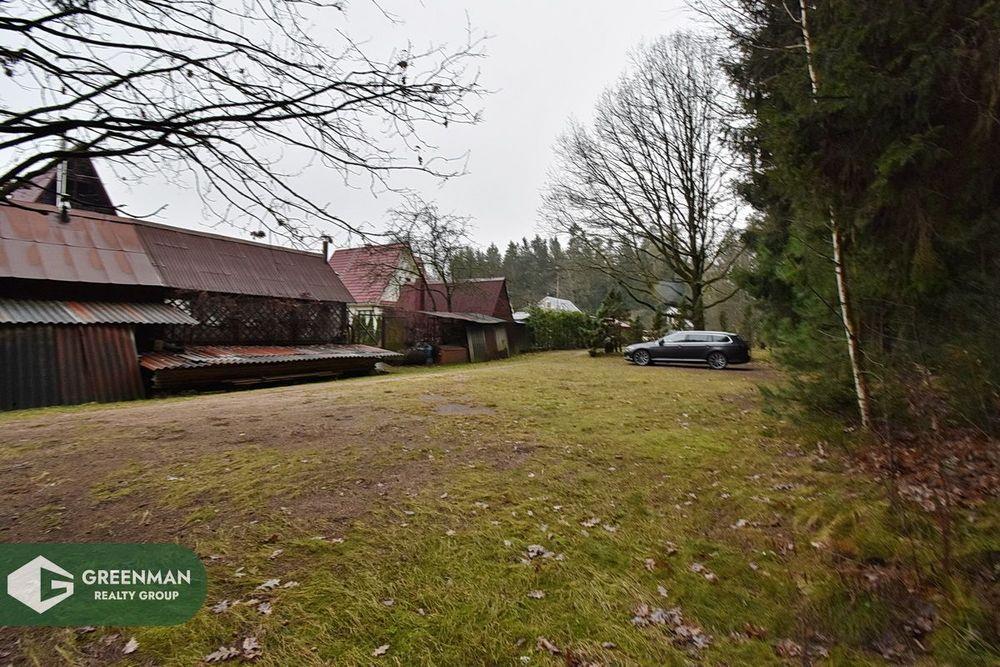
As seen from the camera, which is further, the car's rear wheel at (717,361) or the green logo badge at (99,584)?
the car's rear wheel at (717,361)

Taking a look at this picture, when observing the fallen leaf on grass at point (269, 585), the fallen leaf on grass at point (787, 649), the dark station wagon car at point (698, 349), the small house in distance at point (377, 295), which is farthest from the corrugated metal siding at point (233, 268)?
the fallen leaf on grass at point (787, 649)

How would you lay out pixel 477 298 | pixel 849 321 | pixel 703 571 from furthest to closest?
1. pixel 477 298
2. pixel 849 321
3. pixel 703 571

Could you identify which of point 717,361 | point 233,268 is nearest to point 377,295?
point 233,268

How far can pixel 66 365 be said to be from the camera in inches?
408

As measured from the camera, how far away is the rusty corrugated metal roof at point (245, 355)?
1177 centimetres

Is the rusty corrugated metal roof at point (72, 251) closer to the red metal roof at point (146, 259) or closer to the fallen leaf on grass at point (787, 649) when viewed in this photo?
the red metal roof at point (146, 259)

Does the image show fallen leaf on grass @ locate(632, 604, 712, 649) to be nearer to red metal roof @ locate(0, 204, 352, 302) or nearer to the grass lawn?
the grass lawn

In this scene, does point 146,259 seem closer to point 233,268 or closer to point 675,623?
point 233,268

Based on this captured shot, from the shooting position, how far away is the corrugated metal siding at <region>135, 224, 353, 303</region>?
1470cm

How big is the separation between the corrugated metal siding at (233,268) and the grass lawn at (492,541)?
10018mm

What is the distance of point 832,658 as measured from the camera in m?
2.07

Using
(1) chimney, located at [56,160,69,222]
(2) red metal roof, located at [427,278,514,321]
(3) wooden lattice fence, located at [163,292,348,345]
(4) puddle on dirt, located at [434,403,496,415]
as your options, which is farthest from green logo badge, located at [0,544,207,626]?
(2) red metal roof, located at [427,278,514,321]

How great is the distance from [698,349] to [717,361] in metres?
0.79

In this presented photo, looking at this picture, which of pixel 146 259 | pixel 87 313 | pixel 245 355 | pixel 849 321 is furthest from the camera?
pixel 245 355
